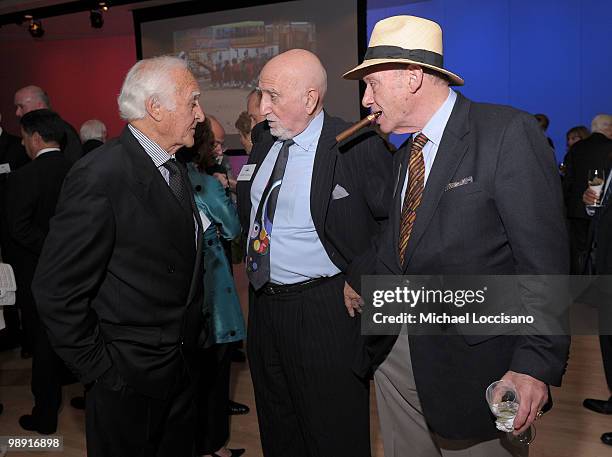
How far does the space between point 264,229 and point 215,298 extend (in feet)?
2.23

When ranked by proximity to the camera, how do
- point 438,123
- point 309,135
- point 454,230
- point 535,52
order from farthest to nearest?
point 535,52
point 309,135
point 438,123
point 454,230

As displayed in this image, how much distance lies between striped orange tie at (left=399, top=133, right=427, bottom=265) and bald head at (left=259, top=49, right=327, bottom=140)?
2.40ft

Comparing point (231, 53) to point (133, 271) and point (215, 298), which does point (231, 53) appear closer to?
point (215, 298)

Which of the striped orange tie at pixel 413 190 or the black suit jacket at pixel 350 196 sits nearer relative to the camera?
the striped orange tie at pixel 413 190

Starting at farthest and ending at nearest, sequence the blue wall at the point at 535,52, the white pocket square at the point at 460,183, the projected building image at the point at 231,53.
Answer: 1. the projected building image at the point at 231,53
2. the blue wall at the point at 535,52
3. the white pocket square at the point at 460,183

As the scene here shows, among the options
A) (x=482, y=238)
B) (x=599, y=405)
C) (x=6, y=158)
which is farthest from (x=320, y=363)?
(x=6, y=158)

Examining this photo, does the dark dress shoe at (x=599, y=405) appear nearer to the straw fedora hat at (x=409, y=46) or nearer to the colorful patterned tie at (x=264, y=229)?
the colorful patterned tie at (x=264, y=229)

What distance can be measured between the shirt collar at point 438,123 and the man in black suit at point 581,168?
446 centimetres

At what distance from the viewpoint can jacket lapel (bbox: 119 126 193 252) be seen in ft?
6.14

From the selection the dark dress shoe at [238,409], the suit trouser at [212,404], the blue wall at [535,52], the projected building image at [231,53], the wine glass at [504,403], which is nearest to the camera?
the wine glass at [504,403]

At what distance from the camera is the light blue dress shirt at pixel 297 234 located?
2.33m

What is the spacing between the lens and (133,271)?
1.87 metres

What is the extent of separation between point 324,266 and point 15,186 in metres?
2.25

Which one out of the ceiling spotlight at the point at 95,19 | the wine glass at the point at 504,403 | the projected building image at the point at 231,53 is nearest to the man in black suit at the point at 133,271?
the wine glass at the point at 504,403
